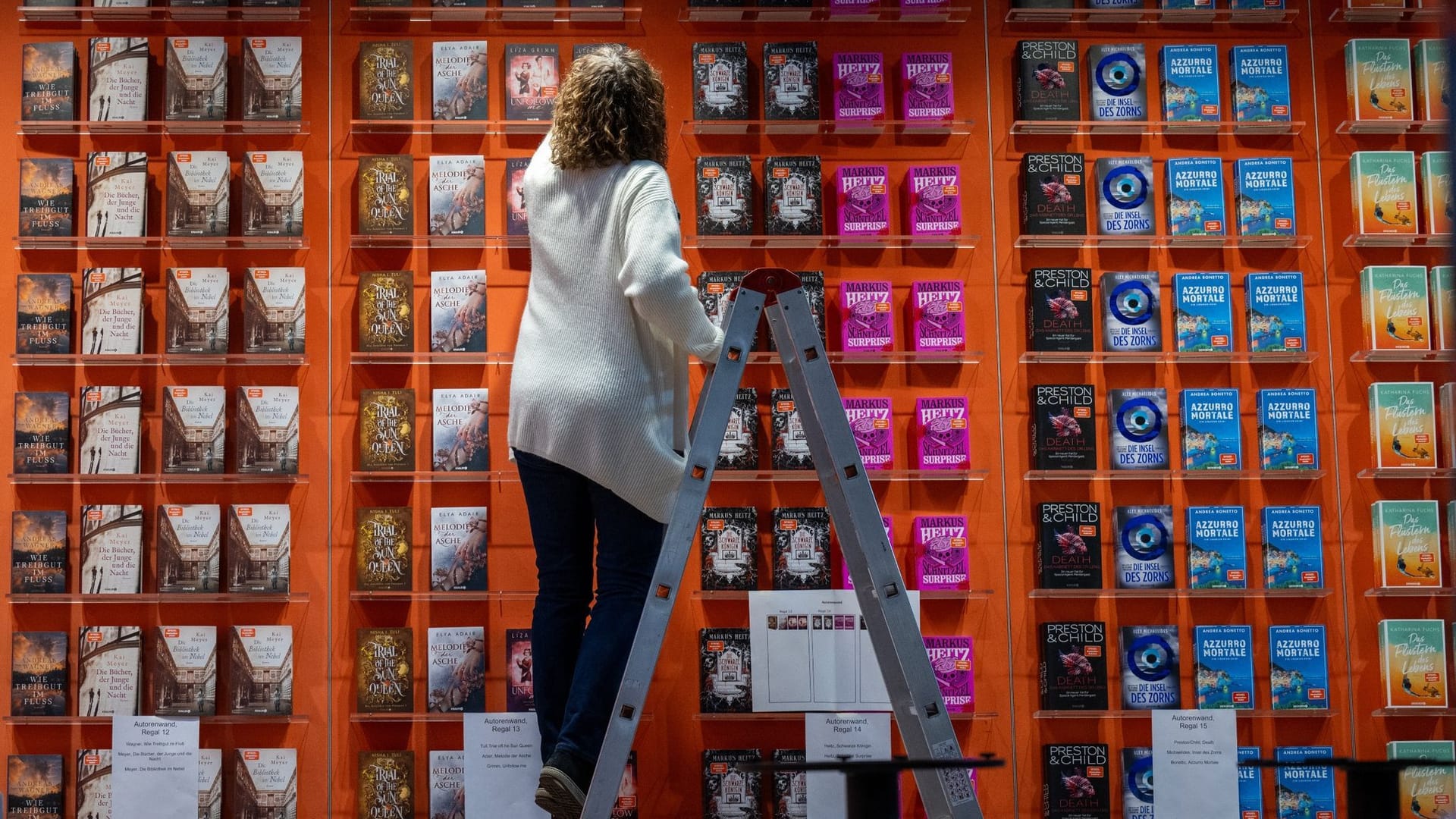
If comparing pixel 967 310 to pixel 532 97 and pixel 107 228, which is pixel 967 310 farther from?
pixel 107 228

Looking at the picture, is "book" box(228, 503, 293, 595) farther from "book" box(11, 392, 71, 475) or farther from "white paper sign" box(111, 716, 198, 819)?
"book" box(11, 392, 71, 475)

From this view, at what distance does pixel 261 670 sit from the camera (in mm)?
4172

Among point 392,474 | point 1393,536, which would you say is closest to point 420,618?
point 392,474

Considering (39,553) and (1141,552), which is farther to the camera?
(1141,552)

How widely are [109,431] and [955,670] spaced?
2.77m

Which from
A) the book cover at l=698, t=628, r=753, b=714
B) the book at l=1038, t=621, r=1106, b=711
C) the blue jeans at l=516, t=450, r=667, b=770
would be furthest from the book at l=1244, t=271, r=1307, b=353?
the blue jeans at l=516, t=450, r=667, b=770

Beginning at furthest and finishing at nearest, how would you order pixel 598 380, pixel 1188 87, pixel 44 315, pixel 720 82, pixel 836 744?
pixel 1188 87 → pixel 720 82 → pixel 44 315 → pixel 836 744 → pixel 598 380

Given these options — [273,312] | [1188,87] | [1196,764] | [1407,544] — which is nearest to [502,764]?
[273,312]

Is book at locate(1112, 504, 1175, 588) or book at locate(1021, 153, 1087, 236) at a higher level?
book at locate(1021, 153, 1087, 236)

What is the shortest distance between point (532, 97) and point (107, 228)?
1425 millimetres

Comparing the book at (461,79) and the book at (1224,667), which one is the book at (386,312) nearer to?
the book at (461,79)

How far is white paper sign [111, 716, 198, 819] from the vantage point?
13.3ft

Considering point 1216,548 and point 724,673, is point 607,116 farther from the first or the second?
point 1216,548

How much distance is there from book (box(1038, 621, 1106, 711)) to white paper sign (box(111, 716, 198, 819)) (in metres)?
2.65
